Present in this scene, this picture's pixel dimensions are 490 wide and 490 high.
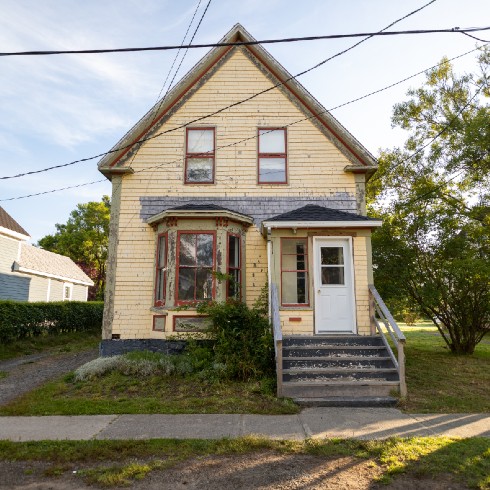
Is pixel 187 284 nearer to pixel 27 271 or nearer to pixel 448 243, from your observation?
pixel 448 243

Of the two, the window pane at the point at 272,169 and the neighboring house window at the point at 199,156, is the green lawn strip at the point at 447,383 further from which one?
the neighboring house window at the point at 199,156

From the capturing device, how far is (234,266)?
1054cm

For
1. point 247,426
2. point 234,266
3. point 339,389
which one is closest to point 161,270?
point 234,266

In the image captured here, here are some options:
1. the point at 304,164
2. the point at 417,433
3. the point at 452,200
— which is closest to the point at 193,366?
the point at 417,433

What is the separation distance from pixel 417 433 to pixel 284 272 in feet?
17.2

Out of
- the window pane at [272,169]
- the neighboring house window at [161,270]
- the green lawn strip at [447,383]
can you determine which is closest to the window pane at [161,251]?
the neighboring house window at [161,270]

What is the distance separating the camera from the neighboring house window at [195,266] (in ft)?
33.1

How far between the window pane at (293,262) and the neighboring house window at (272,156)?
7.79ft

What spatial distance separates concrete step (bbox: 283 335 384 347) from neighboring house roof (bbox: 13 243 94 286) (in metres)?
19.0

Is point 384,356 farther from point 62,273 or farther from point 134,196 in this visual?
point 62,273

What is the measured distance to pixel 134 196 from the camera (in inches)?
440

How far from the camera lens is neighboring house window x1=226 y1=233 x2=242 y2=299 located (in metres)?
10.3

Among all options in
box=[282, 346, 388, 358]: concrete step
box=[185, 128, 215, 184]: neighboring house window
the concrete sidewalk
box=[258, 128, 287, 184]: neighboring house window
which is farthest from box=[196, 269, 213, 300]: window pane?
the concrete sidewalk

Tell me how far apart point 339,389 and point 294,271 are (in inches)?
134
